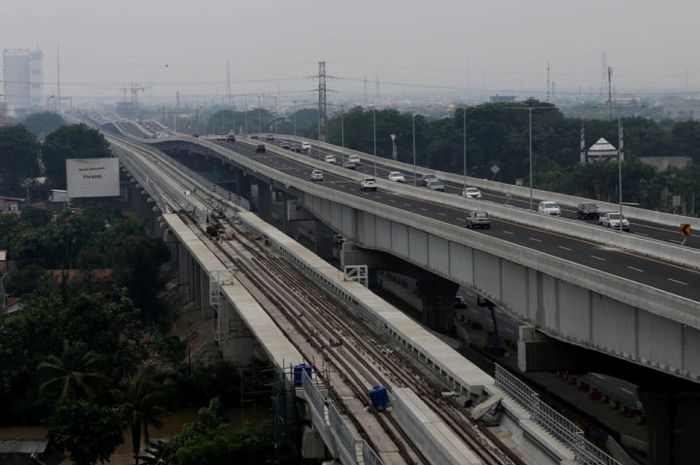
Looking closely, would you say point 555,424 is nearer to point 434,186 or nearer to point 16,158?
point 434,186

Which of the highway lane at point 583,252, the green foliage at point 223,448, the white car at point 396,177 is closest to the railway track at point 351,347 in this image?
the green foliage at point 223,448

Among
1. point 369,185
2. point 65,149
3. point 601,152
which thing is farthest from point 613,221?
point 65,149

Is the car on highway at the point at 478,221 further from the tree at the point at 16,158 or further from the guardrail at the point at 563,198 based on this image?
the tree at the point at 16,158

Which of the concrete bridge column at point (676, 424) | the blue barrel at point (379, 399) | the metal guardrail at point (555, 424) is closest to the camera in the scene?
the metal guardrail at point (555, 424)

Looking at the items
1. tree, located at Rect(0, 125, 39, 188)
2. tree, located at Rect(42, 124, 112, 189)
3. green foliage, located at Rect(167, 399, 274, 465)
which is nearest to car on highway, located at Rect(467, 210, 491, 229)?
green foliage, located at Rect(167, 399, 274, 465)

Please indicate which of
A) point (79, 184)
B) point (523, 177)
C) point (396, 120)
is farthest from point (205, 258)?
point (396, 120)

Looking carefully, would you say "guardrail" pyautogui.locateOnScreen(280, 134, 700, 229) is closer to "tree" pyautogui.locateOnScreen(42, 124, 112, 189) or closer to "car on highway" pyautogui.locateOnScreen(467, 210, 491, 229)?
"car on highway" pyautogui.locateOnScreen(467, 210, 491, 229)

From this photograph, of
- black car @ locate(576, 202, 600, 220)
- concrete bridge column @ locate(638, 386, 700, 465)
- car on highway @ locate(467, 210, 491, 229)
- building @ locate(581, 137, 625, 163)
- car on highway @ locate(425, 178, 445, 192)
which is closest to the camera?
concrete bridge column @ locate(638, 386, 700, 465)
